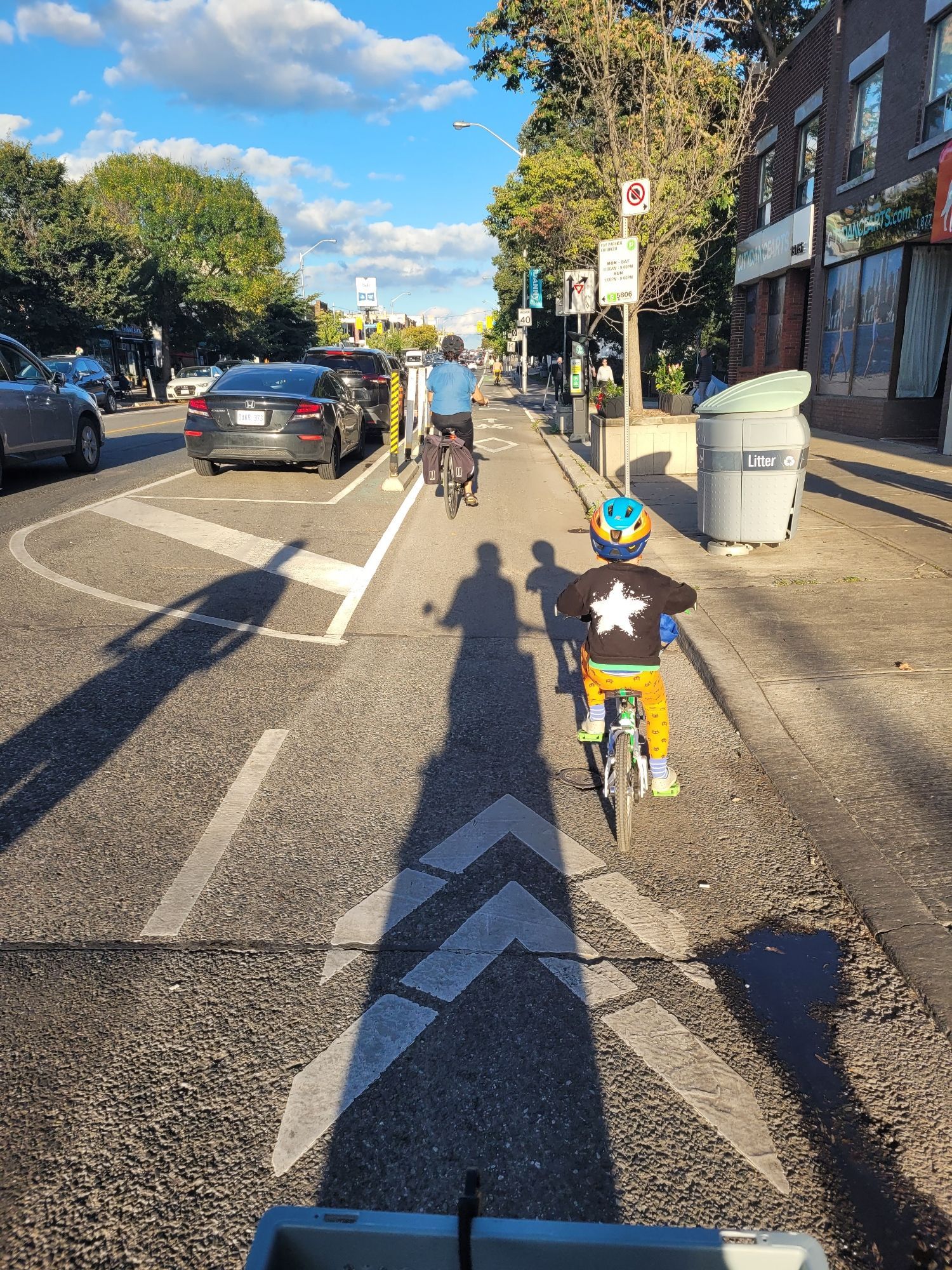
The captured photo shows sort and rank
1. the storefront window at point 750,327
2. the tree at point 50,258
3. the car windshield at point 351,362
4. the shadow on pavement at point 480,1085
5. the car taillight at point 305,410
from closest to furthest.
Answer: the shadow on pavement at point 480,1085, the car taillight at point 305,410, the car windshield at point 351,362, the storefront window at point 750,327, the tree at point 50,258

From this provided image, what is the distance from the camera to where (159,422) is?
26.5 metres

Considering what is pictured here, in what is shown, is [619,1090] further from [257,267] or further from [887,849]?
[257,267]

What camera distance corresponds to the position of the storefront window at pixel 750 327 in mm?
25094

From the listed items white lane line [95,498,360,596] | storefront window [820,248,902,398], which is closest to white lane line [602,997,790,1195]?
white lane line [95,498,360,596]

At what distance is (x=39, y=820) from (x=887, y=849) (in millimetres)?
3603

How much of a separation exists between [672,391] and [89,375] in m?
21.7

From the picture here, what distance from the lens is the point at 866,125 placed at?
18172mm

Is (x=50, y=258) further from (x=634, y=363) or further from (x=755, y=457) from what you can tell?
(x=755, y=457)

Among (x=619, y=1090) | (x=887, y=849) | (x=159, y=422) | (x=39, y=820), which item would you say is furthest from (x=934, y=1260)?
(x=159, y=422)

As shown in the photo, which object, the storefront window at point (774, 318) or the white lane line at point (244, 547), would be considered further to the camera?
the storefront window at point (774, 318)

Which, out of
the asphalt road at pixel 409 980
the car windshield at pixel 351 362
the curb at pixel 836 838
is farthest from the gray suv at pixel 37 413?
the curb at pixel 836 838

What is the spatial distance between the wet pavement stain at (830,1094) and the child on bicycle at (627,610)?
1.17 m

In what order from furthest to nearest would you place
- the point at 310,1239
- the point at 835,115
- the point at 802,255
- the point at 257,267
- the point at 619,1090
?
the point at 257,267 → the point at 802,255 → the point at 835,115 → the point at 619,1090 → the point at 310,1239

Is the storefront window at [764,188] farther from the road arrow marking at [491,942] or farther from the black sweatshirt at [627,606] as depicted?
the road arrow marking at [491,942]
